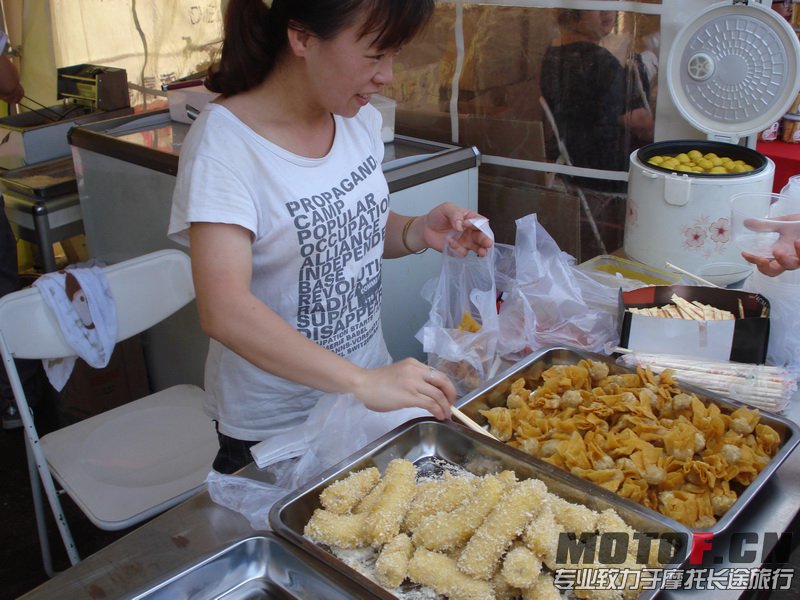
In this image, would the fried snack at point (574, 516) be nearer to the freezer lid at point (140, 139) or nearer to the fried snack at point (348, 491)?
the fried snack at point (348, 491)

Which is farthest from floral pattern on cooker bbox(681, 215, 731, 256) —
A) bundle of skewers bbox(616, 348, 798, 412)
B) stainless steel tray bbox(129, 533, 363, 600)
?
stainless steel tray bbox(129, 533, 363, 600)

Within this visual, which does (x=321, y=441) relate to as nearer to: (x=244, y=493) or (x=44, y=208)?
(x=244, y=493)

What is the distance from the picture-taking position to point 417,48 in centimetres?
290

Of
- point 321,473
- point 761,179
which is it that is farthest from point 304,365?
point 761,179

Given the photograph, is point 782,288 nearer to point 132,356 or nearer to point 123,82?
point 132,356

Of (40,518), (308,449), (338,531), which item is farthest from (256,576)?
(40,518)

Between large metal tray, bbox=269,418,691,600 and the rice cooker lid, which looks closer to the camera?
large metal tray, bbox=269,418,691,600

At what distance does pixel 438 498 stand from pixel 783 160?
3.24 meters

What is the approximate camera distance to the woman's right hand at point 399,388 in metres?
1.23

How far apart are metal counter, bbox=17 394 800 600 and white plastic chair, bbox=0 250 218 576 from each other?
80cm

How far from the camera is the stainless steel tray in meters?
1.00

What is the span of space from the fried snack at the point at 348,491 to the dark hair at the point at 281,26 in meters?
0.71

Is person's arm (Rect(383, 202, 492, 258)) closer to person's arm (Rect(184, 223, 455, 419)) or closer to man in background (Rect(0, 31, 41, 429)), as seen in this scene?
person's arm (Rect(184, 223, 455, 419))

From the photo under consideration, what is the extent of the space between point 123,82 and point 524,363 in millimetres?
2992
